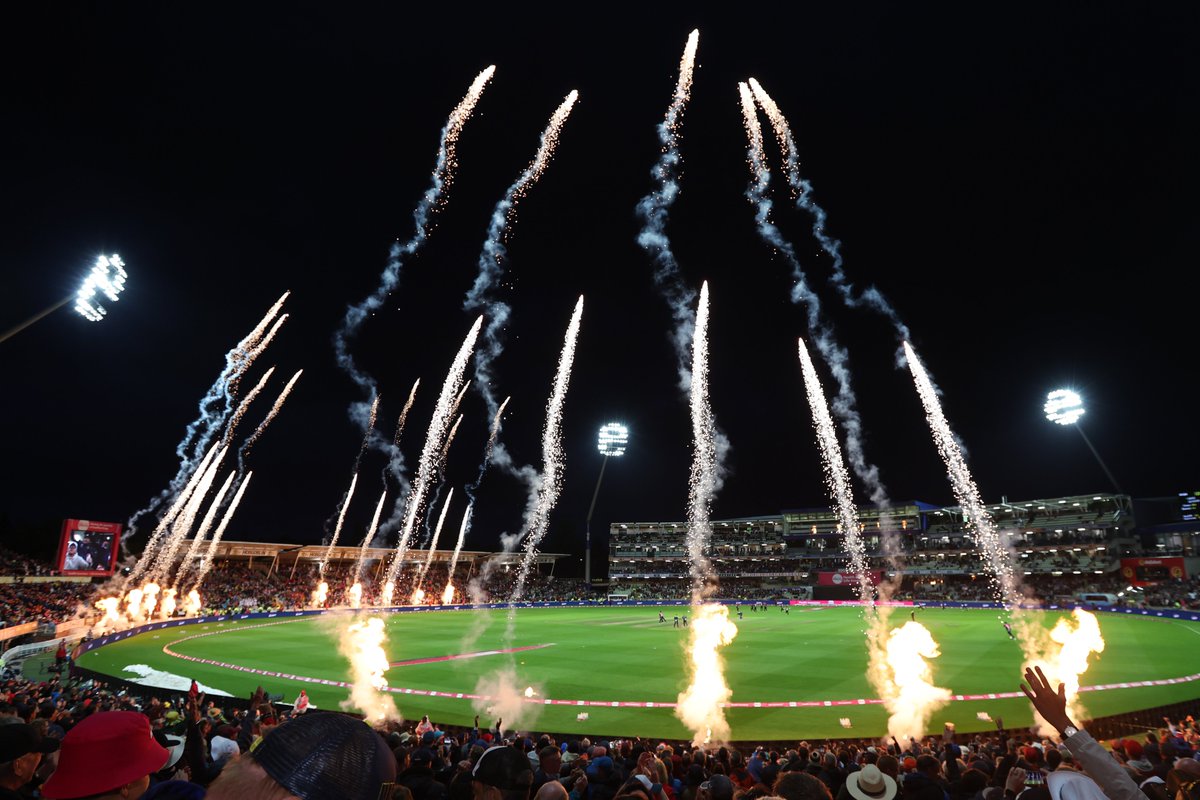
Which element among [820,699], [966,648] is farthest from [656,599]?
[820,699]

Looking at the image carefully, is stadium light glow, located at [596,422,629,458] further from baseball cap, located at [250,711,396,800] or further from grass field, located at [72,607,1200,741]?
baseball cap, located at [250,711,396,800]

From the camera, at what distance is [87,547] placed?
5244 centimetres

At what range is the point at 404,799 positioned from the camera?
396cm

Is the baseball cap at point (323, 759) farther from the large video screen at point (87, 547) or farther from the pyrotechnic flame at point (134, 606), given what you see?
the large video screen at point (87, 547)

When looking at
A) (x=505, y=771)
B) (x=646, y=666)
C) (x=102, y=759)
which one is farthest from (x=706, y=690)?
(x=102, y=759)

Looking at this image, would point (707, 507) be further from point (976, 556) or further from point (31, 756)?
point (31, 756)

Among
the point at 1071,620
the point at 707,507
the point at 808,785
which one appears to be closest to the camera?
the point at 808,785

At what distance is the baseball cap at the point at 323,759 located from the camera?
155 centimetres

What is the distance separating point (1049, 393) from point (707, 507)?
74688 mm

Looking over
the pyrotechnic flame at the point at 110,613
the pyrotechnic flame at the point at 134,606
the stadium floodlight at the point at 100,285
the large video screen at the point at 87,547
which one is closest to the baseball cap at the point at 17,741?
the stadium floodlight at the point at 100,285

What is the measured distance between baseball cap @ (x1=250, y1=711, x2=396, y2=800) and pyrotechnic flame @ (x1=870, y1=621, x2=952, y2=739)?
20.6 metres

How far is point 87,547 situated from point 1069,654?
72.2 m

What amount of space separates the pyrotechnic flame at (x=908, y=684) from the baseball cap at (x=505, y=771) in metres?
18.0

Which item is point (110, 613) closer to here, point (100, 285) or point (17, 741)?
point (100, 285)
